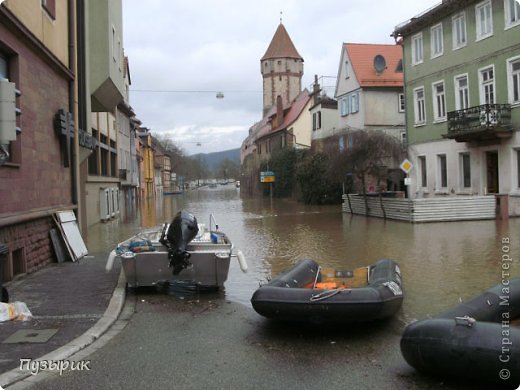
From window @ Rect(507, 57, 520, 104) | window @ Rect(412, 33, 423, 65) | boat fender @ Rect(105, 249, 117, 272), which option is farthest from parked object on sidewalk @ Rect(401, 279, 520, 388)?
window @ Rect(412, 33, 423, 65)

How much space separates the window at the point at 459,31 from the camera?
85.0 ft

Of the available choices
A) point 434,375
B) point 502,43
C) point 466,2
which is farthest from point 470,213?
point 434,375

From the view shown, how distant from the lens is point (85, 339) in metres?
6.21

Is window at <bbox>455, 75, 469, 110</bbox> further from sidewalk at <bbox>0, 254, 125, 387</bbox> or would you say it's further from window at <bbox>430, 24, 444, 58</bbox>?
sidewalk at <bbox>0, 254, 125, 387</bbox>

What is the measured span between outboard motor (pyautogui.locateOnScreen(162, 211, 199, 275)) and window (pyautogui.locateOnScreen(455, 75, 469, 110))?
20.3 m

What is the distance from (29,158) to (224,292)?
4747 mm

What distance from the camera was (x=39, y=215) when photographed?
35.9 feet

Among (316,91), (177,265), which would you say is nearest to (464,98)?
(177,265)

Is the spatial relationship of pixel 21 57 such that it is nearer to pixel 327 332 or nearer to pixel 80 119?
pixel 80 119

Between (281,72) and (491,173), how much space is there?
77.0m

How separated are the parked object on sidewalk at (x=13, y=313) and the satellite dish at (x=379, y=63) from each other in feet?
117

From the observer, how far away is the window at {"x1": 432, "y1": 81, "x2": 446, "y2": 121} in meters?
28.0

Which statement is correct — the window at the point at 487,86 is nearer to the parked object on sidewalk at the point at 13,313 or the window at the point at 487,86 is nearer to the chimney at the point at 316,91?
the parked object on sidewalk at the point at 13,313

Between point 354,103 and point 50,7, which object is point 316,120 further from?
point 50,7
